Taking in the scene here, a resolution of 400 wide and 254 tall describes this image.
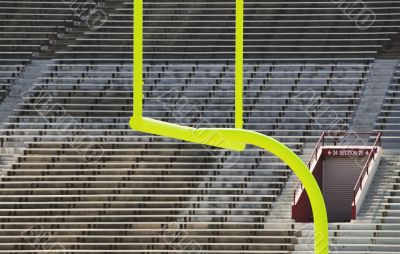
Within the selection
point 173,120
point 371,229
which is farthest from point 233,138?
point 173,120

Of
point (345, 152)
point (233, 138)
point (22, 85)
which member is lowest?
point (233, 138)

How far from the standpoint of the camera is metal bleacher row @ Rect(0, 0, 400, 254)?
78.5ft

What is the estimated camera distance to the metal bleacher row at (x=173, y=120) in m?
23.9

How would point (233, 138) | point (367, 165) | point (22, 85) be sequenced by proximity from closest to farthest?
point (233, 138) → point (367, 165) → point (22, 85)

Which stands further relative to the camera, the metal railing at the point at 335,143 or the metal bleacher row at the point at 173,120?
the metal railing at the point at 335,143

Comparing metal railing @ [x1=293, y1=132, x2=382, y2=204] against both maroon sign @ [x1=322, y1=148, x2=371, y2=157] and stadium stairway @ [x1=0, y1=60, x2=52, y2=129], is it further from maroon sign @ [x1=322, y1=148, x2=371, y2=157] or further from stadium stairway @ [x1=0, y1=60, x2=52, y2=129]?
stadium stairway @ [x1=0, y1=60, x2=52, y2=129]

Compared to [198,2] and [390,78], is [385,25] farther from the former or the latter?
[198,2]

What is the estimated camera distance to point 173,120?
26.7m

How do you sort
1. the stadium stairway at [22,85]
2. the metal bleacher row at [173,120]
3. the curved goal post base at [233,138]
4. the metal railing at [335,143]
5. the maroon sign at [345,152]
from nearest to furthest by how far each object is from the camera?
the curved goal post base at [233,138] → the metal bleacher row at [173,120] → the metal railing at [335,143] → the maroon sign at [345,152] → the stadium stairway at [22,85]

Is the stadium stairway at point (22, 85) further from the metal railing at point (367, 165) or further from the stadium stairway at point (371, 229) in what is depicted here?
the metal railing at point (367, 165)

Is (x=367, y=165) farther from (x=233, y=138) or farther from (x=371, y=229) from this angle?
(x=233, y=138)

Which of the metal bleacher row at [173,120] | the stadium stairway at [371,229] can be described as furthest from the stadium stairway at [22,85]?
the stadium stairway at [371,229]

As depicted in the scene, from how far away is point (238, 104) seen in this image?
10.4 metres

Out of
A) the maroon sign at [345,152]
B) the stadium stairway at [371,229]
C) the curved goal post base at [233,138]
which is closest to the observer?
the curved goal post base at [233,138]
